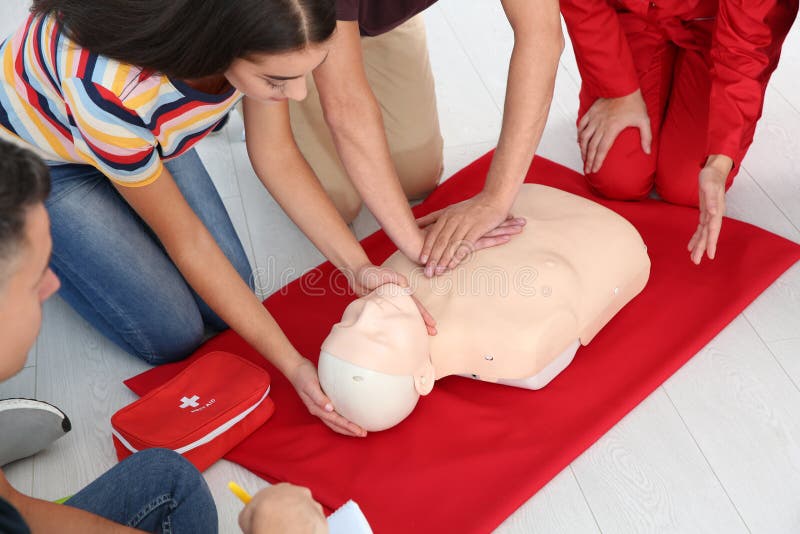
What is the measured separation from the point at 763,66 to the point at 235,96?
104 cm

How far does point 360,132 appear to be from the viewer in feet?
5.32

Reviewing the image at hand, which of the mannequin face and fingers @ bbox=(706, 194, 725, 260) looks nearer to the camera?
the mannequin face

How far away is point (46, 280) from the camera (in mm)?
883

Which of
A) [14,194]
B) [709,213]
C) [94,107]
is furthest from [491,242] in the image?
[14,194]

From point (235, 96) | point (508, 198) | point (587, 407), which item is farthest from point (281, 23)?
point (587, 407)

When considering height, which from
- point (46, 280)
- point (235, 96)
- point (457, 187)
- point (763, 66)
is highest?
point (46, 280)

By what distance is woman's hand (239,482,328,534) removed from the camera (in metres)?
0.95

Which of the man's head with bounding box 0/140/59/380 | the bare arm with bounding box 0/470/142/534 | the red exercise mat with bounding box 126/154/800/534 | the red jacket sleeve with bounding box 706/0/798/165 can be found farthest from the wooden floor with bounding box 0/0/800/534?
the man's head with bounding box 0/140/59/380

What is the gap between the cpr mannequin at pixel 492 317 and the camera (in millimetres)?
1496

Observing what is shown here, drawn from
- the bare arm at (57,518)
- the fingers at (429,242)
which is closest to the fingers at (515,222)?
the fingers at (429,242)

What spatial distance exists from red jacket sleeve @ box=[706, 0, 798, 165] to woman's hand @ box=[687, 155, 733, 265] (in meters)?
0.10

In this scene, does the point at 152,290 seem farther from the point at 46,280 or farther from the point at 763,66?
the point at 763,66

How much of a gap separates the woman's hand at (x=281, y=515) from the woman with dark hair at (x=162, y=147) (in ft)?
1.87

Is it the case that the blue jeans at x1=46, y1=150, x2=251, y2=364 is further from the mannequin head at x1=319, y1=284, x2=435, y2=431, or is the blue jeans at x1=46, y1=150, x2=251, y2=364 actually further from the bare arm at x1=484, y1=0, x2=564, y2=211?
the bare arm at x1=484, y1=0, x2=564, y2=211
